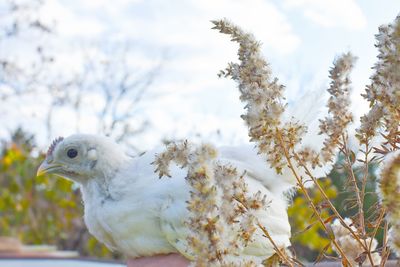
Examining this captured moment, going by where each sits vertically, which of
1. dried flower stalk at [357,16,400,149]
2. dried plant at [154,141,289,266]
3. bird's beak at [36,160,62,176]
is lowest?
dried plant at [154,141,289,266]

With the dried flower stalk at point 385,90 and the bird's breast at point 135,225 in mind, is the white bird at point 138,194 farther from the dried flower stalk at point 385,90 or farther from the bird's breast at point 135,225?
the dried flower stalk at point 385,90

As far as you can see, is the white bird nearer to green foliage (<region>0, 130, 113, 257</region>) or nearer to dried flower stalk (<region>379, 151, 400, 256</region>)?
dried flower stalk (<region>379, 151, 400, 256</region>)

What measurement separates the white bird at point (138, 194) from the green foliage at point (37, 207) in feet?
9.48

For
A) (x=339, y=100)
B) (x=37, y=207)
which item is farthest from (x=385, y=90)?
(x=37, y=207)

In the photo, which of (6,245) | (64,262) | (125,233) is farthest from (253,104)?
(6,245)

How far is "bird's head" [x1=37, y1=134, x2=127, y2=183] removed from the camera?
106 cm

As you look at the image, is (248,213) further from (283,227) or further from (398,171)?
(283,227)

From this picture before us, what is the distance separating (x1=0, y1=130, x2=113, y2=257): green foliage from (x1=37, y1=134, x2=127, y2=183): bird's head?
2.87 metres

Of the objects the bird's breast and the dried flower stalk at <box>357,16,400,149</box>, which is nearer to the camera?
the dried flower stalk at <box>357,16,400,149</box>

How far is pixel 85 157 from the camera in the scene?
3.52ft

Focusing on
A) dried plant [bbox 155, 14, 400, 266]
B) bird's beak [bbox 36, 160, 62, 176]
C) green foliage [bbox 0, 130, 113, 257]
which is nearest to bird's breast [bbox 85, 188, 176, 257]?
bird's beak [bbox 36, 160, 62, 176]

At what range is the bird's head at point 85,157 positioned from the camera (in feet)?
3.49

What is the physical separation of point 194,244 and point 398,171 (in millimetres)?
146

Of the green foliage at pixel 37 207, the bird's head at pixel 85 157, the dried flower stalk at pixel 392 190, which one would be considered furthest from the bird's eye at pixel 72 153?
the green foliage at pixel 37 207
